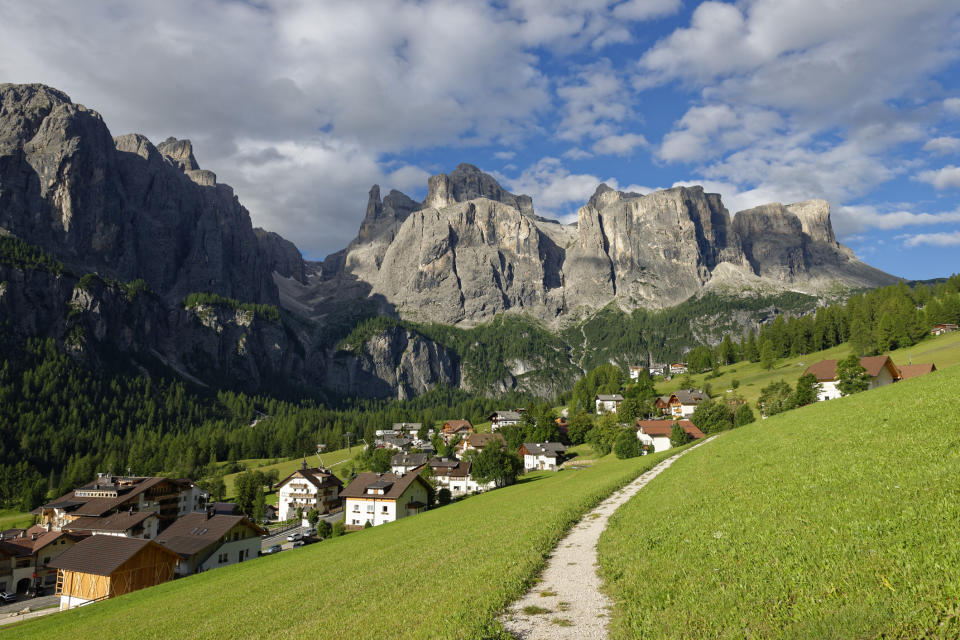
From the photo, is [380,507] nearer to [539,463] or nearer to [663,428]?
[539,463]

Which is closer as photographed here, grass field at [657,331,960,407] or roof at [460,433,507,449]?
grass field at [657,331,960,407]

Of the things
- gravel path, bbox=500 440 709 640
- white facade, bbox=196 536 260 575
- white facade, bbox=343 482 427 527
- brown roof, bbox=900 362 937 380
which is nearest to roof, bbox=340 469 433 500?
white facade, bbox=343 482 427 527

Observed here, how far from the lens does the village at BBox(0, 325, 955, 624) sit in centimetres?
4978

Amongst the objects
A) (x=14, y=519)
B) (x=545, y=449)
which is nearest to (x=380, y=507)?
(x=545, y=449)

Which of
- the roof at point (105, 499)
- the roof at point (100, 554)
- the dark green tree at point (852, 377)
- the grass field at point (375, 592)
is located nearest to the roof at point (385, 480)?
the roof at point (100, 554)

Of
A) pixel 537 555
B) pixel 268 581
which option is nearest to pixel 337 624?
pixel 537 555

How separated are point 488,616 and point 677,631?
531cm

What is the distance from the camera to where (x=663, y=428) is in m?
93.2

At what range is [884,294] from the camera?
132375 millimetres

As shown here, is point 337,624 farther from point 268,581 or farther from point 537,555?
point 268,581

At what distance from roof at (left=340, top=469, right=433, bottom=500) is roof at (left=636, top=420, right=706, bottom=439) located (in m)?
42.7

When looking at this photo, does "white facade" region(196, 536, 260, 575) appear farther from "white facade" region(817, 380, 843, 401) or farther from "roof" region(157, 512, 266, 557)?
"white facade" region(817, 380, 843, 401)

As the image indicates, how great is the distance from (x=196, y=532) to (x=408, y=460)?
5765cm

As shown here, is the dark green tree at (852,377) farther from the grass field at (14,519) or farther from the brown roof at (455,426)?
the grass field at (14,519)
